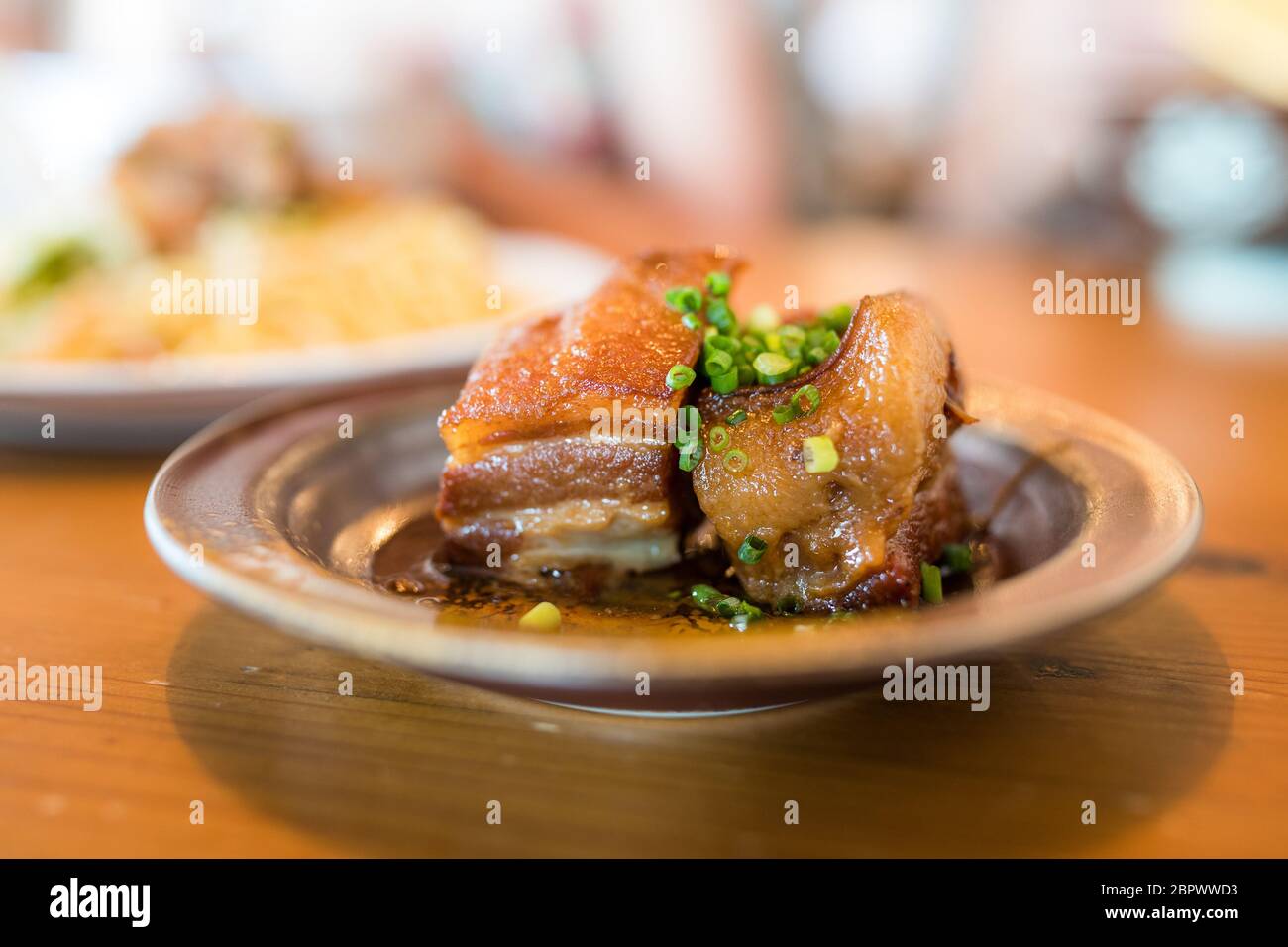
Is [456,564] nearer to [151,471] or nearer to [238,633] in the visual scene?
[238,633]

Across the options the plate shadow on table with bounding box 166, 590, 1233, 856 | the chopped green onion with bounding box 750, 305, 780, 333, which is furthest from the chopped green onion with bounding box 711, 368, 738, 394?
the plate shadow on table with bounding box 166, 590, 1233, 856

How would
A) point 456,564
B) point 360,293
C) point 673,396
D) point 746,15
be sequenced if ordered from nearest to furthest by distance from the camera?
point 673,396
point 456,564
point 360,293
point 746,15

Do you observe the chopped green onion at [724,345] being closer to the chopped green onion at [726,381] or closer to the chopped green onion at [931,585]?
the chopped green onion at [726,381]

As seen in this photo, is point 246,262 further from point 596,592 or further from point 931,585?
point 931,585

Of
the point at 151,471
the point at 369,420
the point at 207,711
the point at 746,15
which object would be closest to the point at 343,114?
the point at 746,15
